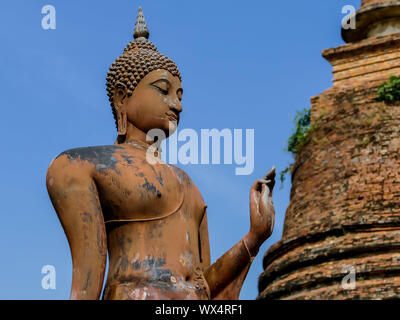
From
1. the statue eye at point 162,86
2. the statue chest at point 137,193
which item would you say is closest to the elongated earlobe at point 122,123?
the statue eye at point 162,86

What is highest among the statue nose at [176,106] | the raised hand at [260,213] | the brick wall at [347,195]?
the brick wall at [347,195]

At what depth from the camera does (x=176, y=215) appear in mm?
5480

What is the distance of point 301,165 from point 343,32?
307 centimetres

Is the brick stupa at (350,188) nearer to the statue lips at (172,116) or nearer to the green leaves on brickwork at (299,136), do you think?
the green leaves on brickwork at (299,136)

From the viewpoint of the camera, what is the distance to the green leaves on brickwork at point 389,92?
54.0 feet

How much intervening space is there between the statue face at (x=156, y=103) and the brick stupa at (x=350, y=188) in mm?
8783

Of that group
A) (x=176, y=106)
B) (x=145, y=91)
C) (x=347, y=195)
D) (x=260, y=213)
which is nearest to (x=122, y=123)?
(x=145, y=91)

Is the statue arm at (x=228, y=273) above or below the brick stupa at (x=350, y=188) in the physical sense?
below

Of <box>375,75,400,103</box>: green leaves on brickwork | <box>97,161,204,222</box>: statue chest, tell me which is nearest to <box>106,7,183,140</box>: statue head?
<box>97,161,204,222</box>: statue chest

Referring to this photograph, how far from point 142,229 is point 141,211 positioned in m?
0.10

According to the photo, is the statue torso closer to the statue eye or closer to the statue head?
the statue head

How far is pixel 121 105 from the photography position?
583cm

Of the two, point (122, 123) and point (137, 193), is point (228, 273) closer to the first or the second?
point (137, 193)

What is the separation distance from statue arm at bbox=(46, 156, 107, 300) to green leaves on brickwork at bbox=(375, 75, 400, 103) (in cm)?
1174
